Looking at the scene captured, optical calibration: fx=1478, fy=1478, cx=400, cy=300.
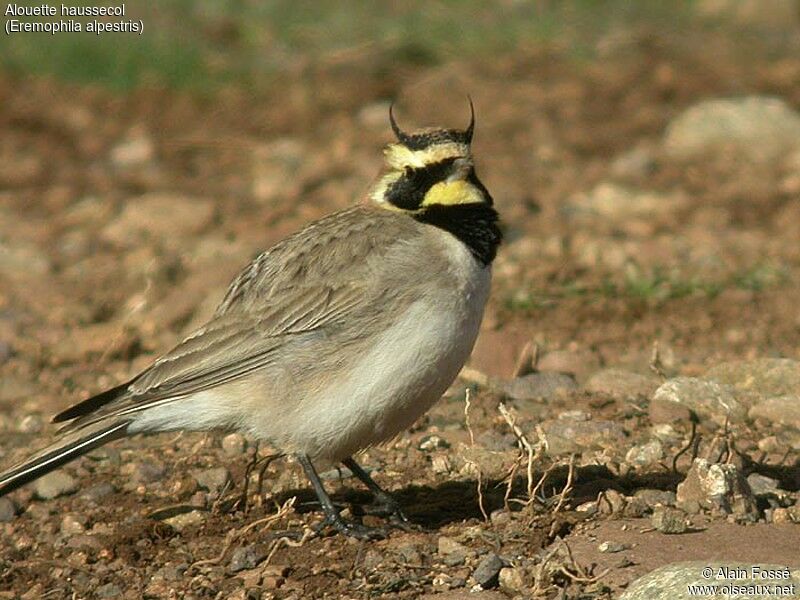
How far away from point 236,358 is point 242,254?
4167mm

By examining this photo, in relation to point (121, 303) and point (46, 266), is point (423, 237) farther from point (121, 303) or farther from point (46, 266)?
point (46, 266)

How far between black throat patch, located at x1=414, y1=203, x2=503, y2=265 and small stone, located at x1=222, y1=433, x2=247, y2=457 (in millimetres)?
1633

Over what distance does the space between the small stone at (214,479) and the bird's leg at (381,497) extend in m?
0.58

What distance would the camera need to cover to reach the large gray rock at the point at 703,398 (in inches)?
271

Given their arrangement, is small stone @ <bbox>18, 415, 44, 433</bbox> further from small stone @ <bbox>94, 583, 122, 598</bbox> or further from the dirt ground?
small stone @ <bbox>94, 583, 122, 598</bbox>

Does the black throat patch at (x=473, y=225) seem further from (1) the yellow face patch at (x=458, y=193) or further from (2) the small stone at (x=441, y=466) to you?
(2) the small stone at (x=441, y=466)

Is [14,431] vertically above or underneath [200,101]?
underneath

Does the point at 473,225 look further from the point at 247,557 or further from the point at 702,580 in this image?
the point at 702,580

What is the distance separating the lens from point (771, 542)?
532 centimetres

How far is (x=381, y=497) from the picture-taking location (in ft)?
20.0

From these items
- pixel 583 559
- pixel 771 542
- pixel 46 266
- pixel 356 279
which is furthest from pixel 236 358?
pixel 46 266

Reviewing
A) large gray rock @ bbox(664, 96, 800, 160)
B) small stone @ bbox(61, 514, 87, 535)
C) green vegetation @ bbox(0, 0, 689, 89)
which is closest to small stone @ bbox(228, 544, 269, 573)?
small stone @ bbox(61, 514, 87, 535)

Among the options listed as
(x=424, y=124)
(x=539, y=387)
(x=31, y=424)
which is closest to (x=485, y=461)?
(x=539, y=387)

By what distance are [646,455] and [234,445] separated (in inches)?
77.2
